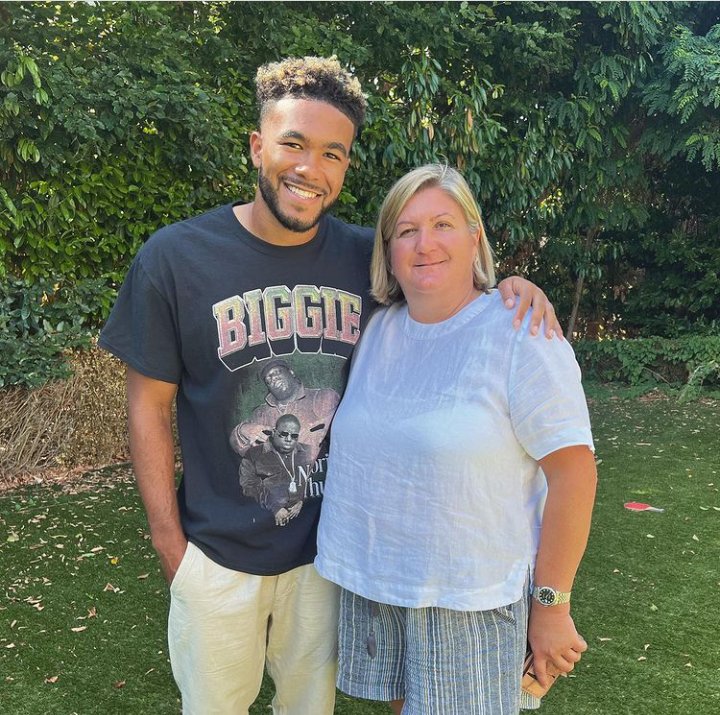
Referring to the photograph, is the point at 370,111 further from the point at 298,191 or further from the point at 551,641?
the point at 551,641

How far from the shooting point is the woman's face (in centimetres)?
172

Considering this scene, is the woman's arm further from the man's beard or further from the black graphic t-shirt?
the man's beard

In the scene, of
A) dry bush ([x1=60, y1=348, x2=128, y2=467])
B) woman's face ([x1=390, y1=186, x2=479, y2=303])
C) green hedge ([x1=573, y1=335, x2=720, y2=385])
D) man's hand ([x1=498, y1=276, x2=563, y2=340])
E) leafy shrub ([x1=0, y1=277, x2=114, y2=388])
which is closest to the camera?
man's hand ([x1=498, y1=276, x2=563, y2=340])

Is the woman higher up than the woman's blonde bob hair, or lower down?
lower down

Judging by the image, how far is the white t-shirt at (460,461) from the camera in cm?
154

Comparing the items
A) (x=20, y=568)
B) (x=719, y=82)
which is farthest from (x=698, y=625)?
(x=719, y=82)

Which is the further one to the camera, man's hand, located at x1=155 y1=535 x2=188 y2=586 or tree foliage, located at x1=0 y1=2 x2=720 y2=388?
tree foliage, located at x1=0 y1=2 x2=720 y2=388

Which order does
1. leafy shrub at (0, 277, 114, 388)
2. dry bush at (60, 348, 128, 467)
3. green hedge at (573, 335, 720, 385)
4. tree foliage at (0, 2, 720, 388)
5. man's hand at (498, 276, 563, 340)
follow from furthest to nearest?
green hedge at (573, 335, 720, 385) < dry bush at (60, 348, 128, 467) < leafy shrub at (0, 277, 114, 388) < tree foliage at (0, 2, 720, 388) < man's hand at (498, 276, 563, 340)

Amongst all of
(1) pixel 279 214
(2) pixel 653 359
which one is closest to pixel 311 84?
(1) pixel 279 214

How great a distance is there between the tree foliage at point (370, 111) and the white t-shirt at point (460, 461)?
3727mm

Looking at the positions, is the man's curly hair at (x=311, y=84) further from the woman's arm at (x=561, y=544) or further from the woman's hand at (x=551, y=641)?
the woman's hand at (x=551, y=641)

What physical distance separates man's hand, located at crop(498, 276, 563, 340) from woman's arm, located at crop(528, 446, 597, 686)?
278 mm

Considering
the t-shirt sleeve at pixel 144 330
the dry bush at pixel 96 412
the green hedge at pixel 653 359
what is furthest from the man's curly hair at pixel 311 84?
the green hedge at pixel 653 359

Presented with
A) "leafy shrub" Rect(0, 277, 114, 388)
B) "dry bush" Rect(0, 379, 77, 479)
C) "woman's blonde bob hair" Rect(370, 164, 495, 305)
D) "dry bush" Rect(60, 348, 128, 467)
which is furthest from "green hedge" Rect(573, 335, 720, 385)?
"woman's blonde bob hair" Rect(370, 164, 495, 305)
